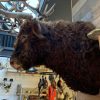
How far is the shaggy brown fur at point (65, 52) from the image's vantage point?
2.86 feet

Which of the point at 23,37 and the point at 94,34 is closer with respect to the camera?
the point at 94,34

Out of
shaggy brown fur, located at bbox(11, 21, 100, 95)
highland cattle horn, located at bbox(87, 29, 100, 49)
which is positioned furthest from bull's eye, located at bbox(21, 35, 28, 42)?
highland cattle horn, located at bbox(87, 29, 100, 49)

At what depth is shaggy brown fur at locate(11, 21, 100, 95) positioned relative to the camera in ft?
2.86

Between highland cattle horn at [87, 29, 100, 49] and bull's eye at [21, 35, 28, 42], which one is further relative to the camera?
bull's eye at [21, 35, 28, 42]

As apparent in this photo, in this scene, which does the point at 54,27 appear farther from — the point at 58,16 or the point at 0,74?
the point at 0,74

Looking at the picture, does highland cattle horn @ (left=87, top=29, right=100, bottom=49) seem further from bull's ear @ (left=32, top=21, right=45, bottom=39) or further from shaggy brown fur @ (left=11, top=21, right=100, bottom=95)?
bull's ear @ (left=32, top=21, right=45, bottom=39)

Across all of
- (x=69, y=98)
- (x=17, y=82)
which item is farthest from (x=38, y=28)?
(x=17, y=82)

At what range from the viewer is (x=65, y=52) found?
90 cm

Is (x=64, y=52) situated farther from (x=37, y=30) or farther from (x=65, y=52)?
(x=37, y=30)

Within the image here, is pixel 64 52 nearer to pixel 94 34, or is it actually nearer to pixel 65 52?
pixel 65 52

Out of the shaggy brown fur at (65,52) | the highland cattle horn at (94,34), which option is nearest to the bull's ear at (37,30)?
the shaggy brown fur at (65,52)

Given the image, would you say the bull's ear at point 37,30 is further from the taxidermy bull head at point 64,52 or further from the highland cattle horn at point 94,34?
the highland cattle horn at point 94,34

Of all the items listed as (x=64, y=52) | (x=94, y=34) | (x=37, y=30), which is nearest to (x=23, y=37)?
(x=37, y=30)

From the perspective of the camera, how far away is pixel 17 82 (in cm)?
577
